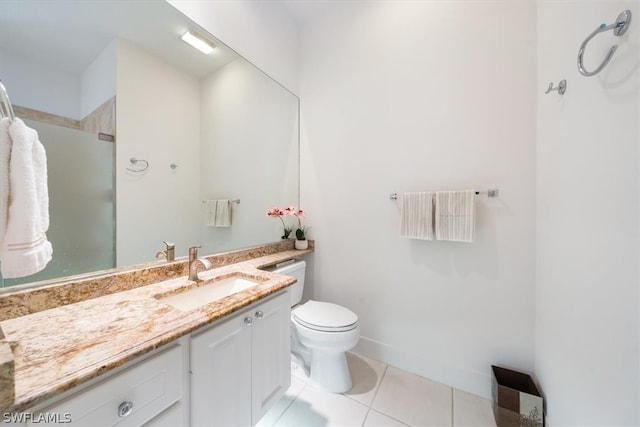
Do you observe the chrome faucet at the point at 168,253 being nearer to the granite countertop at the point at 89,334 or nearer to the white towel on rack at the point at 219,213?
the granite countertop at the point at 89,334

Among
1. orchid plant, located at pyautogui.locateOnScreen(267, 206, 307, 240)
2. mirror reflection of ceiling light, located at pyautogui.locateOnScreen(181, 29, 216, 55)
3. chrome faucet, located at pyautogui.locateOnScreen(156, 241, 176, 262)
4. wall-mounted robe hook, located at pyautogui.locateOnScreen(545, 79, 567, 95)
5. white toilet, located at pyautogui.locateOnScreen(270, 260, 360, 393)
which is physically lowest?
white toilet, located at pyautogui.locateOnScreen(270, 260, 360, 393)

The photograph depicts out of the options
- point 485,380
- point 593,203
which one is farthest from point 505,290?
point 593,203

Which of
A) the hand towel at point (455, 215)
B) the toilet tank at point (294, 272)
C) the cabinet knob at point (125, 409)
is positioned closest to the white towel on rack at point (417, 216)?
the hand towel at point (455, 215)

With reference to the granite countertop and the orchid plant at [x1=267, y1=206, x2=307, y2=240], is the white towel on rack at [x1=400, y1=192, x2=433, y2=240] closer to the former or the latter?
the orchid plant at [x1=267, y1=206, x2=307, y2=240]

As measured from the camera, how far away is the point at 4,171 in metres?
0.54

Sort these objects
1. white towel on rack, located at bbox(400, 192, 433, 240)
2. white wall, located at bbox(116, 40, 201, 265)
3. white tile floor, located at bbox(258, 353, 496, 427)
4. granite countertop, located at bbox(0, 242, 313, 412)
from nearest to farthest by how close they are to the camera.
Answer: granite countertop, located at bbox(0, 242, 313, 412) → white wall, located at bbox(116, 40, 201, 265) → white tile floor, located at bbox(258, 353, 496, 427) → white towel on rack, located at bbox(400, 192, 433, 240)

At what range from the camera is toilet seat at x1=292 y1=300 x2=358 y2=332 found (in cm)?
139

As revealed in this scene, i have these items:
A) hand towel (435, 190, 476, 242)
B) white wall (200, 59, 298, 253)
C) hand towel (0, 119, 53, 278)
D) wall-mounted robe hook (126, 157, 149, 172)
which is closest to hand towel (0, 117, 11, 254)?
hand towel (0, 119, 53, 278)

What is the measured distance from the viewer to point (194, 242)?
4.66 feet

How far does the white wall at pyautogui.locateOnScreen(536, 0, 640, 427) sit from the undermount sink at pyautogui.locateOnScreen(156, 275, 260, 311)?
1357 mm

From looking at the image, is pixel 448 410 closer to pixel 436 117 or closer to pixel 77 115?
pixel 436 117

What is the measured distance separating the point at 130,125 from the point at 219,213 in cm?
68

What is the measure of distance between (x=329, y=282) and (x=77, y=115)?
181 cm

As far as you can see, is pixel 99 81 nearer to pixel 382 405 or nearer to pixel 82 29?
pixel 82 29
